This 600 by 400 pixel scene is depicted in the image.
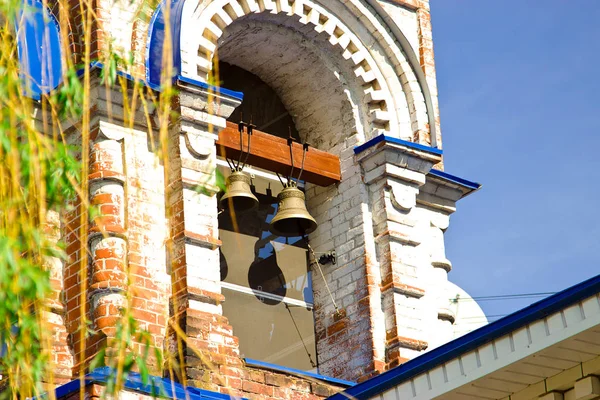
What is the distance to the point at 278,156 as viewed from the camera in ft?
54.2

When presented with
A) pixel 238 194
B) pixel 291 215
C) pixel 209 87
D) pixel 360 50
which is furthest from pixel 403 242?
pixel 209 87

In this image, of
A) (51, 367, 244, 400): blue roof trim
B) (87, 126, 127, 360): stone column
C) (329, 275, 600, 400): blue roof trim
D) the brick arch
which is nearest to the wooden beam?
the brick arch

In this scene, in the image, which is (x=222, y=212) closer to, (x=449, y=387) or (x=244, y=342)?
(x=244, y=342)

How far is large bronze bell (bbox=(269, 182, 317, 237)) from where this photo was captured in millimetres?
16016

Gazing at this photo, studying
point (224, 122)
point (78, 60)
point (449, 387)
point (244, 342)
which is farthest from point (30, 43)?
point (449, 387)

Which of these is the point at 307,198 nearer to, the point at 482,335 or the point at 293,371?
the point at 293,371

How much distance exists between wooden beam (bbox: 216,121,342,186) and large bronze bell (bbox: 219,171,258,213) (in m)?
0.36

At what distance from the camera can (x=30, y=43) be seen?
1535 centimetres

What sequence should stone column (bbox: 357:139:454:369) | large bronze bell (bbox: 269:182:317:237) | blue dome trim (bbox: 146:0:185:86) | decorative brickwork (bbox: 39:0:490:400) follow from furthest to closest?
1. stone column (bbox: 357:139:454:369)
2. large bronze bell (bbox: 269:182:317:237)
3. blue dome trim (bbox: 146:0:185:86)
4. decorative brickwork (bbox: 39:0:490:400)

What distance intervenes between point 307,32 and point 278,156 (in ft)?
4.51

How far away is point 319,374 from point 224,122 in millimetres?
2638

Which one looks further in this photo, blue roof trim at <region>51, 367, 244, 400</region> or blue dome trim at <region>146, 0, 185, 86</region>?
blue dome trim at <region>146, 0, 185, 86</region>

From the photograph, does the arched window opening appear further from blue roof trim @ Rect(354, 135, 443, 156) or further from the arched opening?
blue roof trim @ Rect(354, 135, 443, 156)

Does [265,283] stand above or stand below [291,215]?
below
